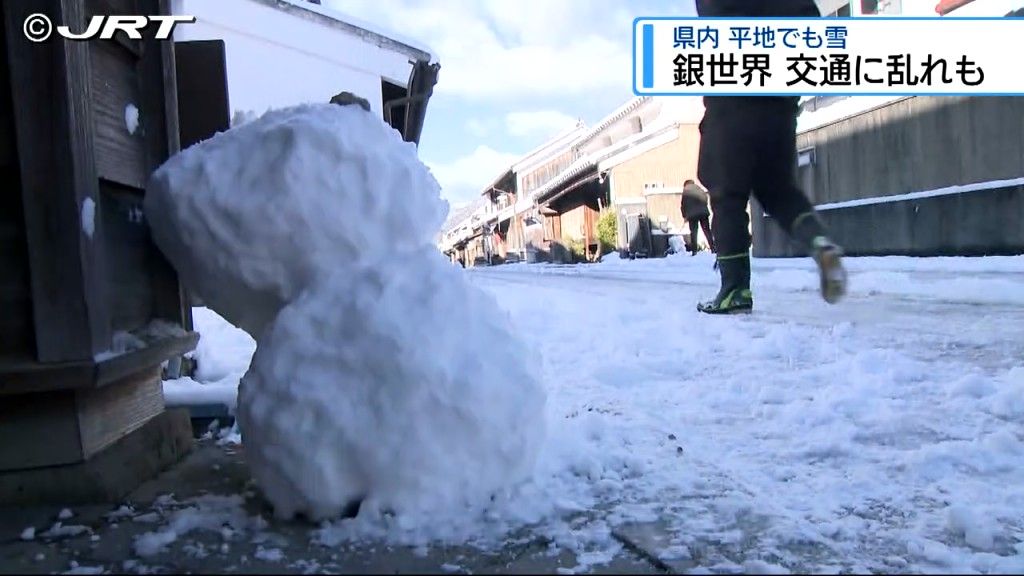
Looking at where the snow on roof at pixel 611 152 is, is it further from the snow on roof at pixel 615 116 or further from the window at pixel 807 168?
the window at pixel 807 168

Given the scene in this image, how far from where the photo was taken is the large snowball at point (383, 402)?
54.7 inches

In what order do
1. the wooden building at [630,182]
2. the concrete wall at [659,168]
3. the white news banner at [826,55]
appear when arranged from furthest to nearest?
1. the concrete wall at [659,168]
2. the wooden building at [630,182]
3. the white news banner at [826,55]

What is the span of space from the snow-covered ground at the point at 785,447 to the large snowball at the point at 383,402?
0.07 m

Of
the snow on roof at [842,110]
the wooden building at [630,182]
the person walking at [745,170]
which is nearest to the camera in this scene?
the person walking at [745,170]

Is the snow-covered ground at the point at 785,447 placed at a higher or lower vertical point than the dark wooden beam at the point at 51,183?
lower

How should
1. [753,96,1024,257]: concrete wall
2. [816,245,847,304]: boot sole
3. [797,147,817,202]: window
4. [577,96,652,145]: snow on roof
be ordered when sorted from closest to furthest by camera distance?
[816,245,847,304]: boot sole
[753,96,1024,257]: concrete wall
[797,147,817,202]: window
[577,96,652,145]: snow on roof

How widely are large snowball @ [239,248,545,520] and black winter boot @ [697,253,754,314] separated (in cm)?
305

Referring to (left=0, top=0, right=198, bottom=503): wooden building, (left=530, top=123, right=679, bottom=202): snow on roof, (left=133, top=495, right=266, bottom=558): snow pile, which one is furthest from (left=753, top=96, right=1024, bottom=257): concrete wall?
(left=0, top=0, right=198, bottom=503): wooden building

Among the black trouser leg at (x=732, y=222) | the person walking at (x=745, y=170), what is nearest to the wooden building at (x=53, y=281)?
the person walking at (x=745, y=170)

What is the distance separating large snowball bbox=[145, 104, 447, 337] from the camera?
1517mm

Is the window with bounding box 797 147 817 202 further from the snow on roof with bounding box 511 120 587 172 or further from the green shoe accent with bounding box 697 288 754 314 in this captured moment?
the snow on roof with bounding box 511 120 587 172

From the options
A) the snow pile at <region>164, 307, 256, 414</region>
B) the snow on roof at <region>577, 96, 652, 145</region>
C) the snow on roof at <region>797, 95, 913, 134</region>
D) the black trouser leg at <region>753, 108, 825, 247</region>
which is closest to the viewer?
the snow pile at <region>164, 307, 256, 414</region>

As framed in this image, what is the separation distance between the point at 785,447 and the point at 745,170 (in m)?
2.49

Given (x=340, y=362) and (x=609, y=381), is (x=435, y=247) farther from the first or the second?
(x=609, y=381)
